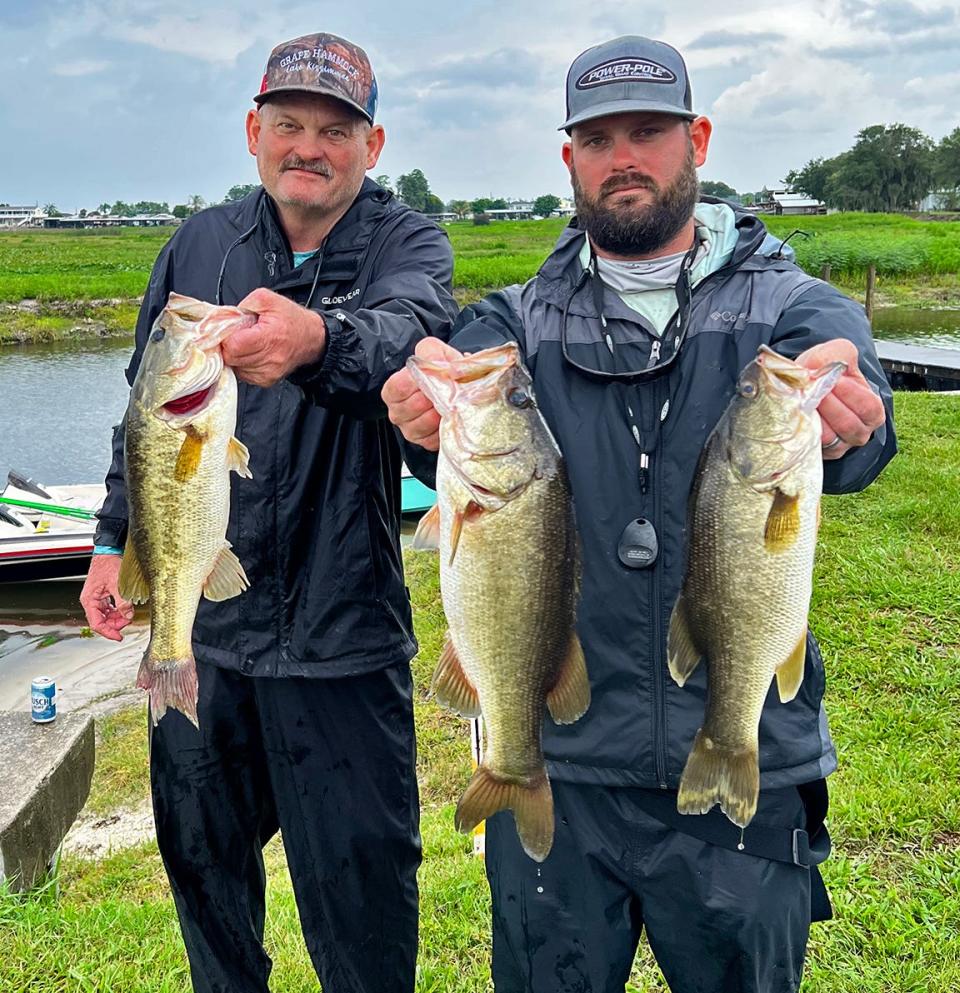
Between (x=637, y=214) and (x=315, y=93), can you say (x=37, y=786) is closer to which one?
(x=315, y=93)

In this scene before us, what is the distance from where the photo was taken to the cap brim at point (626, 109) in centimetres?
265

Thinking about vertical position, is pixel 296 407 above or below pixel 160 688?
above

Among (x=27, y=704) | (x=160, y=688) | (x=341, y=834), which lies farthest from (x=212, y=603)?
(x=27, y=704)

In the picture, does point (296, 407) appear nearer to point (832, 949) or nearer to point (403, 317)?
point (403, 317)

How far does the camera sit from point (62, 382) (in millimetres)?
24500

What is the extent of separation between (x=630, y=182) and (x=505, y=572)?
120cm

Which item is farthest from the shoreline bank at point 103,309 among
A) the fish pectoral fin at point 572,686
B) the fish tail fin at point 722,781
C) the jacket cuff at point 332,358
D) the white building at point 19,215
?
the white building at point 19,215

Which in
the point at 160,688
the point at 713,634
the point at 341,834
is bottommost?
the point at 341,834

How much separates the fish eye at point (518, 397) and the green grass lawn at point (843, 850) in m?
2.43

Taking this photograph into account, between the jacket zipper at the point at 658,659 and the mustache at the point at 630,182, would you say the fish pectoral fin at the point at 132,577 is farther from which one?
Result: the mustache at the point at 630,182

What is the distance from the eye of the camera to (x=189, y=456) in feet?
8.29

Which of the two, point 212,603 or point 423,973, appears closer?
point 212,603

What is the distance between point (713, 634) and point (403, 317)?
1.30 metres

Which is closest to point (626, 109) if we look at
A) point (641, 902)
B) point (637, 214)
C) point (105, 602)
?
point (637, 214)
